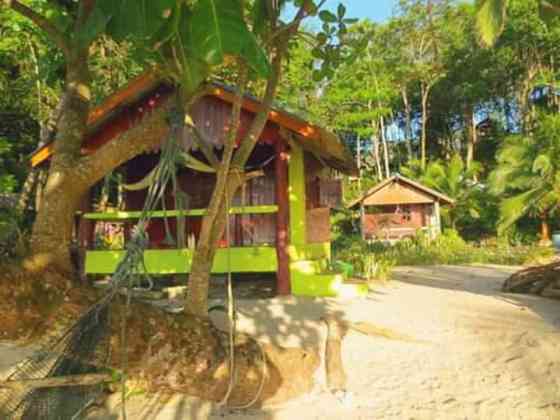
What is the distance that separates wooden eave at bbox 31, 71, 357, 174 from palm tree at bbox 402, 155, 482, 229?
17653mm

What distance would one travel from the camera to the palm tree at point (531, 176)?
16.0 m

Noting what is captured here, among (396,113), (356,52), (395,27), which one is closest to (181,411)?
(356,52)

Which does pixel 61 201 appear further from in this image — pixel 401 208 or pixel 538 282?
pixel 401 208

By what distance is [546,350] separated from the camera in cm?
465

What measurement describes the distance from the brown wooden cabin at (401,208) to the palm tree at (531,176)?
3.62m

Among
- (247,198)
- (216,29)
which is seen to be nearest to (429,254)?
(247,198)

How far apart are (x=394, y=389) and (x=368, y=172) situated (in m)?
33.2

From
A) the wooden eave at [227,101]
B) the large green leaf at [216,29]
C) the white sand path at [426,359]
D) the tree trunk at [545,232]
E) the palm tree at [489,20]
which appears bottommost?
the white sand path at [426,359]

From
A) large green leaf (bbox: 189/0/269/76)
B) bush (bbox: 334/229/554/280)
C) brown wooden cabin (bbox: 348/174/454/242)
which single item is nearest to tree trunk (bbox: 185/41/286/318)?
large green leaf (bbox: 189/0/269/76)

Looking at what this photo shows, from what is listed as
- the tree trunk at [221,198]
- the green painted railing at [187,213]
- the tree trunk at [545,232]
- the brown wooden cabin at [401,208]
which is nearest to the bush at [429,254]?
the tree trunk at [545,232]

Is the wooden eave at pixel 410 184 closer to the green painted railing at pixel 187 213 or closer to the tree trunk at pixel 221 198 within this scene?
the green painted railing at pixel 187 213

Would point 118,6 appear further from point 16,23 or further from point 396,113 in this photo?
point 396,113

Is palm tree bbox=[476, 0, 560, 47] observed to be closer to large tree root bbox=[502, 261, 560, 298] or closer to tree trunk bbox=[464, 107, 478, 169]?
large tree root bbox=[502, 261, 560, 298]

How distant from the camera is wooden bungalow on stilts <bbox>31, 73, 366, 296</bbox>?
7.05 metres
